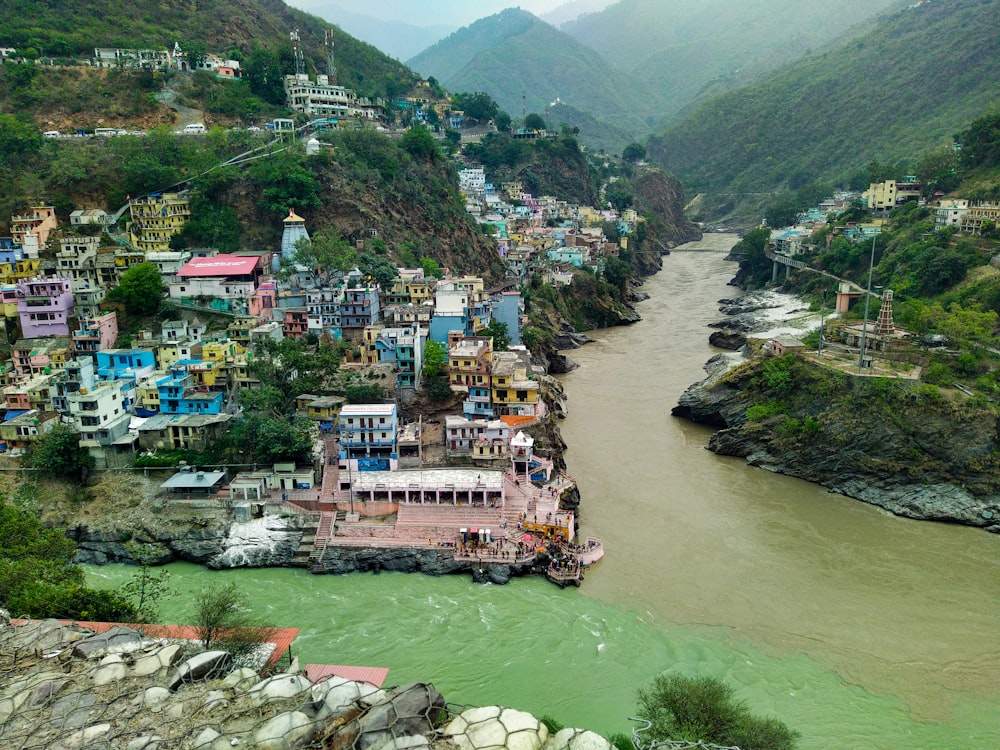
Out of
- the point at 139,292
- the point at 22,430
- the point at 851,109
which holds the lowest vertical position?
the point at 22,430

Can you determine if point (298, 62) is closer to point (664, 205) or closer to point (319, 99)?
point (319, 99)

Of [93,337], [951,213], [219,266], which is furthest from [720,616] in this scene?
[951,213]

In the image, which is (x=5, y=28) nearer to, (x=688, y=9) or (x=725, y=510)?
(x=725, y=510)

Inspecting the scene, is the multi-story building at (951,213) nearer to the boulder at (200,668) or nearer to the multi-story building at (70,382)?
the multi-story building at (70,382)

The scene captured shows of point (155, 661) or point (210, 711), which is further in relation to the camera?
point (155, 661)

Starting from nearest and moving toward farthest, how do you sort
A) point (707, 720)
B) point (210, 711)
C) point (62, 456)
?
point (210, 711)
point (707, 720)
point (62, 456)

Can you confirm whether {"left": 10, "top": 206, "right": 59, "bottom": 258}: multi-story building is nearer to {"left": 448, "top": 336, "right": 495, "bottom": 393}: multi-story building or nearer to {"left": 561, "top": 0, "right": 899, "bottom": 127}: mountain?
{"left": 448, "top": 336, "right": 495, "bottom": 393}: multi-story building

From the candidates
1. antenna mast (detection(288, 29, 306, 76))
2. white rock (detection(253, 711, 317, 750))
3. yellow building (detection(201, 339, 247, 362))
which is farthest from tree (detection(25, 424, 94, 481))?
antenna mast (detection(288, 29, 306, 76))
